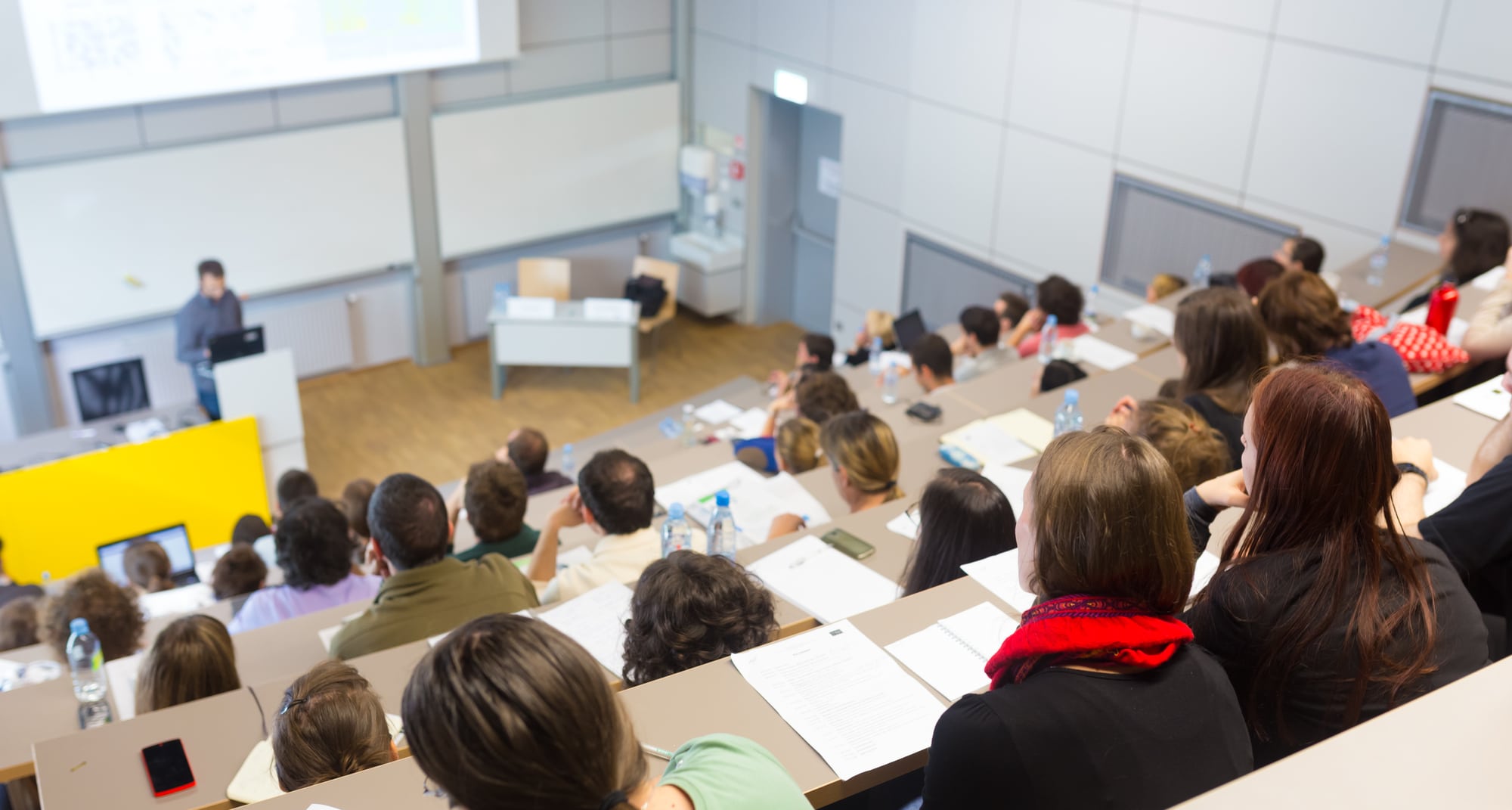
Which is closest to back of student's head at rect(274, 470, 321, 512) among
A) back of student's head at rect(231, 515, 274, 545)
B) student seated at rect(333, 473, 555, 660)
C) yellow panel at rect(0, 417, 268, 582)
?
back of student's head at rect(231, 515, 274, 545)

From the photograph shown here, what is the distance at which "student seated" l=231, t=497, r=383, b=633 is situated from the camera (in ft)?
13.3

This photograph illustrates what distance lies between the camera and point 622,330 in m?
9.04

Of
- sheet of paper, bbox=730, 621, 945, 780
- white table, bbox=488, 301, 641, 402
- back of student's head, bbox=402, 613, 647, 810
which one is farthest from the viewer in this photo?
white table, bbox=488, 301, 641, 402

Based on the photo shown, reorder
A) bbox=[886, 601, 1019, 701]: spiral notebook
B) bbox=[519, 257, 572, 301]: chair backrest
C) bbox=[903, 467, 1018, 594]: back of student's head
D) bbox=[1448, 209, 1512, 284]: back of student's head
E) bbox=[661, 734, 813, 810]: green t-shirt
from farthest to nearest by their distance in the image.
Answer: bbox=[519, 257, 572, 301]: chair backrest → bbox=[1448, 209, 1512, 284]: back of student's head → bbox=[903, 467, 1018, 594]: back of student's head → bbox=[886, 601, 1019, 701]: spiral notebook → bbox=[661, 734, 813, 810]: green t-shirt

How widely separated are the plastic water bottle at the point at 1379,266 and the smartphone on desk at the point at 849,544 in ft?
12.2

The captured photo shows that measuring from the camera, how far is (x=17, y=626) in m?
4.19

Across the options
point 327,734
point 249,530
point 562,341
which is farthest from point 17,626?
point 562,341

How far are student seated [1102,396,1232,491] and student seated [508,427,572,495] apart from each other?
3.25m

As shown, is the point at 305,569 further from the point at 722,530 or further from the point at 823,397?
the point at 823,397

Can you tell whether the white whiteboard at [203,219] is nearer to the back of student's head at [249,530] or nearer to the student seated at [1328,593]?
the back of student's head at [249,530]

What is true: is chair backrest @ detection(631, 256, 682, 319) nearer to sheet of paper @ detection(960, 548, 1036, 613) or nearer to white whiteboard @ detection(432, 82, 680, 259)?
white whiteboard @ detection(432, 82, 680, 259)

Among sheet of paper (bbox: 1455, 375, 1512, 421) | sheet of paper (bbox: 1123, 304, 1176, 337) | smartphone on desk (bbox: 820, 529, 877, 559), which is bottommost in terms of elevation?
sheet of paper (bbox: 1123, 304, 1176, 337)

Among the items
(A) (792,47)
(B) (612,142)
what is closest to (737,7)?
(A) (792,47)

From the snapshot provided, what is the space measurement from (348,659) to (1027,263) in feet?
19.4
